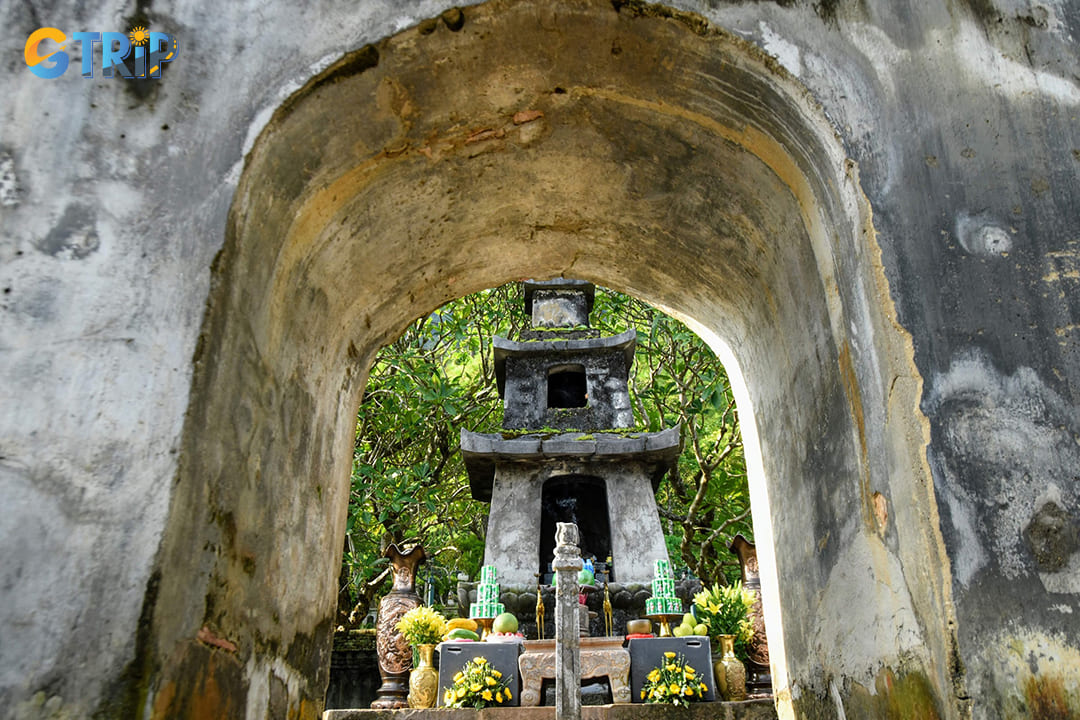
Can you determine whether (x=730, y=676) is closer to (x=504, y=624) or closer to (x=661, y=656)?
(x=661, y=656)

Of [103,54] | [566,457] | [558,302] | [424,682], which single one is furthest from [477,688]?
[558,302]

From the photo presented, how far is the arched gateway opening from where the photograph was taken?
6.64ft

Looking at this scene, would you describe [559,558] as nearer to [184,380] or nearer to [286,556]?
[286,556]

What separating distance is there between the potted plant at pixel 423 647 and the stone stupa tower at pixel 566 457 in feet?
9.24

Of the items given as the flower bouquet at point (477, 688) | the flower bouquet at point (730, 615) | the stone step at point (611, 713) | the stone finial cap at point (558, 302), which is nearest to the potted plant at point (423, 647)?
the flower bouquet at point (477, 688)

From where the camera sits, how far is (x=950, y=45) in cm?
239

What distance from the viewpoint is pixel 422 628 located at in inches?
312

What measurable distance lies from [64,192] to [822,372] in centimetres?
228

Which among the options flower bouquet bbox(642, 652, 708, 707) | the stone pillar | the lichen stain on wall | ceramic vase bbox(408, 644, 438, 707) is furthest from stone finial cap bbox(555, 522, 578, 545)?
the lichen stain on wall

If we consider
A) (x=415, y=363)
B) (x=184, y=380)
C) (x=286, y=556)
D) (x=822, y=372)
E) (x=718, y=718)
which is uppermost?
(x=415, y=363)

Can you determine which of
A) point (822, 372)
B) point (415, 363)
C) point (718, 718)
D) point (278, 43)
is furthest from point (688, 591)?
point (278, 43)

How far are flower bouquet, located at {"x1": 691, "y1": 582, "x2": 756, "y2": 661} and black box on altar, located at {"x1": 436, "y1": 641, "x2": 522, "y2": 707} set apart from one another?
1914 millimetres

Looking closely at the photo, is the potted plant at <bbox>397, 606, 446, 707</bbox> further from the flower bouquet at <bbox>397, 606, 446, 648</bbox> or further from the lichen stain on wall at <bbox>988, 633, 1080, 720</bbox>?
the lichen stain on wall at <bbox>988, 633, 1080, 720</bbox>

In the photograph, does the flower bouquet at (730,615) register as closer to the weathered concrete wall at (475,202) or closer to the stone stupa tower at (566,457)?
the stone stupa tower at (566,457)
